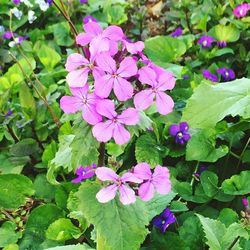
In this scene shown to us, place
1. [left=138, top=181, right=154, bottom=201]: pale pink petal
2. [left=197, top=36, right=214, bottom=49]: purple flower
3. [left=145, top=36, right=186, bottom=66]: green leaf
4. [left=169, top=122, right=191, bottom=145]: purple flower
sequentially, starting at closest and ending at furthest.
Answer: [left=138, top=181, right=154, bottom=201]: pale pink petal < [left=169, top=122, right=191, bottom=145]: purple flower < [left=145, top=36, right=186, bottom=66]: green leaf < [left=197, top=36, right=214, bottom=49]: purple flower

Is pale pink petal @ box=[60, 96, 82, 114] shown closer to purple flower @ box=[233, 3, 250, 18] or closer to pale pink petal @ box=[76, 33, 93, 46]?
pale pink petal @ box=[76, 33, 93, 46]

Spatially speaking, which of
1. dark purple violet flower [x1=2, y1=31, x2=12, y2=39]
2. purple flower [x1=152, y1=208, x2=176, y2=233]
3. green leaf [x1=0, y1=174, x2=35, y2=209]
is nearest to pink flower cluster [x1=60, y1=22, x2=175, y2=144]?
purple flower [x1=152, y1=208, x2=176, y2=233]

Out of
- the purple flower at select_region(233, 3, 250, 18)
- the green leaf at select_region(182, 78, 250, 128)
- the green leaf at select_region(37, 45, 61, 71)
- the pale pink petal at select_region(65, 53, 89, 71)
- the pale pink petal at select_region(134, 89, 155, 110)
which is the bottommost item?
the purple flower at select_region(233, 3, 250, 18)

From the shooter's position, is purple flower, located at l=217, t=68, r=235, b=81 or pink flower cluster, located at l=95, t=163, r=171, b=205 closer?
pink flower cluster, located at l=95, t=163, r=171, b=205

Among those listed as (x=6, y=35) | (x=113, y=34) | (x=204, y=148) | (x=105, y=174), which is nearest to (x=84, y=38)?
(x=113, y=34)

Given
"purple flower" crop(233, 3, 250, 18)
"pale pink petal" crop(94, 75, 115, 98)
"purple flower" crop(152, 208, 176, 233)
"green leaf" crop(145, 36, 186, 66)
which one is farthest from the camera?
"purple flower" crop(233, 3, 250, 18)

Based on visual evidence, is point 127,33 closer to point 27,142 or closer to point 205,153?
point 27,142

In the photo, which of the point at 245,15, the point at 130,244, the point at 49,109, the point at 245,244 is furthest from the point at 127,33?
the point at 130,244
